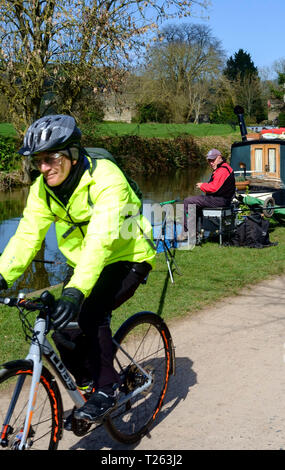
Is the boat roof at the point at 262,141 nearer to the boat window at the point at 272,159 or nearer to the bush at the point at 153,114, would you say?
the boat window at the point at 272,159

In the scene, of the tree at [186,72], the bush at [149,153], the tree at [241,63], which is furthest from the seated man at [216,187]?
the tree at [241,63]

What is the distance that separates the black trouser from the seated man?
7.39 meters

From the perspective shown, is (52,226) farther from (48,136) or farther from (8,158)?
(48,136)

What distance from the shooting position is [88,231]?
10.2ft

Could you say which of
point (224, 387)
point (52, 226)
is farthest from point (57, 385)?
point (52, 226)

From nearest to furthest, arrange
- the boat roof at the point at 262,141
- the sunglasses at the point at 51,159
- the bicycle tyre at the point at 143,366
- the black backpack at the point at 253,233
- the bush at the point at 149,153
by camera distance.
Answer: the sunglasses at the point at 51,159 < the bicycle tyre at the point at 143,366 < the black backpack at the point at 253,233 < the boat roof at the point at 262,141 < the bush at the point at 149,153

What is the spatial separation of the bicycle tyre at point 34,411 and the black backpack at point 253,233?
7.78 meters

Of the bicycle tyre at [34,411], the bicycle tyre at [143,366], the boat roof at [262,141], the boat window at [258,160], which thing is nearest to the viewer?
the bicycle tyre at [34,411]

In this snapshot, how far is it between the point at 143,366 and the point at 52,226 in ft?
39.9

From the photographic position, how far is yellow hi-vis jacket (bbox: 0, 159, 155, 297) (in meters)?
3.06

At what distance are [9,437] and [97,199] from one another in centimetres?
134

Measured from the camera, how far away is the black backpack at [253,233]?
10523 millimetres
